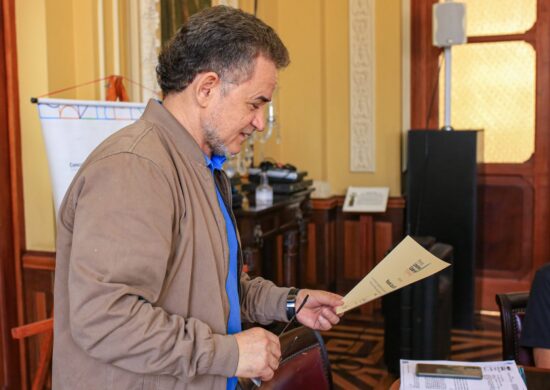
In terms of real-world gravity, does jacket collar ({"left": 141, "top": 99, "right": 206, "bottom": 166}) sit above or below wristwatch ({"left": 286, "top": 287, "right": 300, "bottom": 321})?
above

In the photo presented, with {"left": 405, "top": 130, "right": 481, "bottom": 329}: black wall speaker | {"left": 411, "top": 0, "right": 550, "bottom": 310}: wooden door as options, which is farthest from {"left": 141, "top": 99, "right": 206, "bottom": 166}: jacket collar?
{"left": 411, "top": 0, "right": 550, "bottom": 310}: wooden door

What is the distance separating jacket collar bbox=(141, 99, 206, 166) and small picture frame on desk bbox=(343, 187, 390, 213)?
3.82 meters

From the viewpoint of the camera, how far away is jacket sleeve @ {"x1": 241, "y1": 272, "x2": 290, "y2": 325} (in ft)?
5.29

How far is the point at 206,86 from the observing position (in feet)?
4.41

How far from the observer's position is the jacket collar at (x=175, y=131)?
1344mm

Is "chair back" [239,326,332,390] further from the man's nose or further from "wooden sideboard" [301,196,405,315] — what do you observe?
"wooden sideboard" [301,196,405,315]

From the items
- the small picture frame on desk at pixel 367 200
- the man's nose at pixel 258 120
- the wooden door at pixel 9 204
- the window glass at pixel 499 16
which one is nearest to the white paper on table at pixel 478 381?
the man's nose at pixel 258 120

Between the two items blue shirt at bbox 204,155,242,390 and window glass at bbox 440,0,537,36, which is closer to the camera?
blue shirt at bbox 204,155,242,390

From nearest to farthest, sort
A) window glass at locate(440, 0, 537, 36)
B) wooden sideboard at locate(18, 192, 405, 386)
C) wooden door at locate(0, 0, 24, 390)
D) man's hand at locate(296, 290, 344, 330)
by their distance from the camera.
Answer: man's hand at locate(296, 290, 344, 330) → wooden door at locate(0, 0, 24, 390) → wooden sideboard at locate(18, 192, 405, 386) → window glass at locate(440, 0, 537, 36)

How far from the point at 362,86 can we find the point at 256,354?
14.1 ft

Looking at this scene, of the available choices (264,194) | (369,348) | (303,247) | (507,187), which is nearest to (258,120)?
(264,194)

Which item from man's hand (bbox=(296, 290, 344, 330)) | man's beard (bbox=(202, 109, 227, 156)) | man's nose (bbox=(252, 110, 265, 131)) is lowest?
man's hand (bbox=(296, 290, 344, 330))

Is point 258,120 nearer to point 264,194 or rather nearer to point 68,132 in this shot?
point 68,132

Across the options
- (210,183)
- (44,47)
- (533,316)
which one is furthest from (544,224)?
(210,183)
